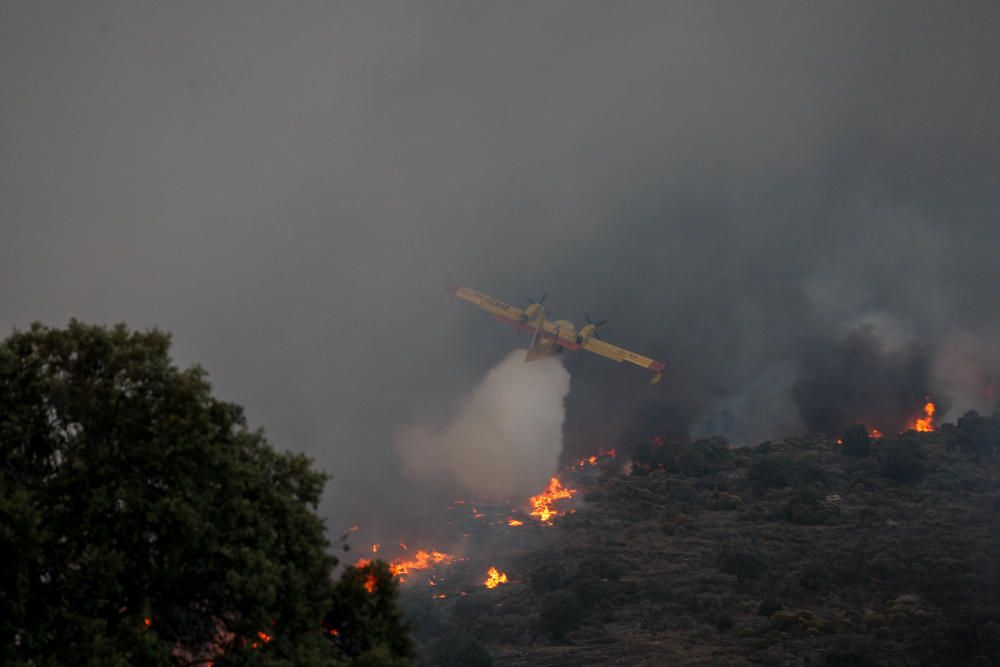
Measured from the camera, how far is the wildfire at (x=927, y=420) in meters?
125

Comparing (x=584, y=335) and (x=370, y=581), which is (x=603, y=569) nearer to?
(x=370, y=581)

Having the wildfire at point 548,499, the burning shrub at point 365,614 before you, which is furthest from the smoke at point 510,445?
the burning shrub at point 365,614

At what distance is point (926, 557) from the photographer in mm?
59219

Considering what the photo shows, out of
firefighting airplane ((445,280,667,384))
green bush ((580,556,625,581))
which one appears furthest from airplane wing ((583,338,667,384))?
green bush ((580,556,625,581))

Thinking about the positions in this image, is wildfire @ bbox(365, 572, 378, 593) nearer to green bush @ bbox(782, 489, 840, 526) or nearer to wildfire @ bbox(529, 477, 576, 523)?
green bush @ bbox(782, 489, 840, 526)

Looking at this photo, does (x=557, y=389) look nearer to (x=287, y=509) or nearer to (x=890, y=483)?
(x=890, y=483)

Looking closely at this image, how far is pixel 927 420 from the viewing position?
5030 inches

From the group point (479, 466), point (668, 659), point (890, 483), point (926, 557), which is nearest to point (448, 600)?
point (668, 659)

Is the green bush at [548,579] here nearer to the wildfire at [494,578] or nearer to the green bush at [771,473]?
the wildfire at [494,578]

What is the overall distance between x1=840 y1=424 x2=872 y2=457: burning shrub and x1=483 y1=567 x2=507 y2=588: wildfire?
2089 inches

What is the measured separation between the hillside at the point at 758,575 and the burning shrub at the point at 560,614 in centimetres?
10

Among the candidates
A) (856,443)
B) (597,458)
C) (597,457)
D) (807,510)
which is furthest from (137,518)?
(597,457)

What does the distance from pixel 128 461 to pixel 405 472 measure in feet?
271

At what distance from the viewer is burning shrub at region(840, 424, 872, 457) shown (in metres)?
103
